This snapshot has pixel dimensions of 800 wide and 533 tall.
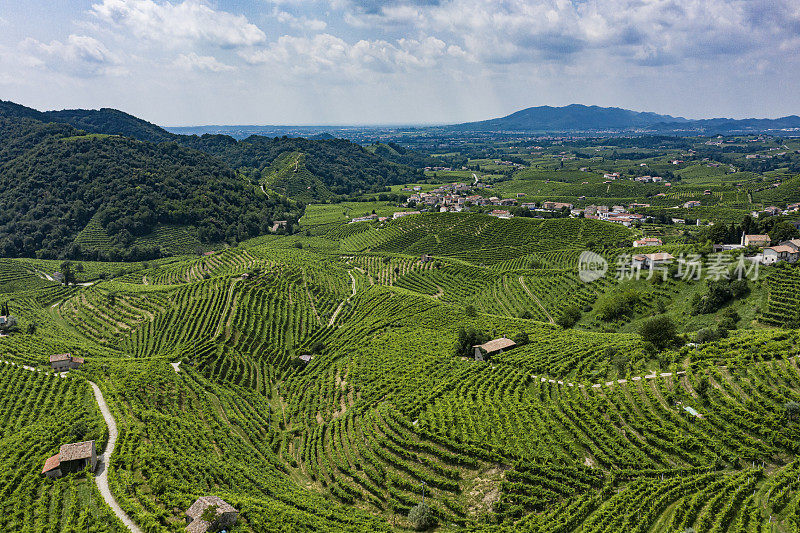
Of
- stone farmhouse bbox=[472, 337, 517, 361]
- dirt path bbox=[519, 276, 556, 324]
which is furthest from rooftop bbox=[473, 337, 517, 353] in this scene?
Result: dirt path bbox=[519, 276, 556, 324]

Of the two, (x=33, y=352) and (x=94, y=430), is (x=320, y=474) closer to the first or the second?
(x=94, y=430)

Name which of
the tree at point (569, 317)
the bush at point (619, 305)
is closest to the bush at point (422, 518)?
the tree at point (569, 317)

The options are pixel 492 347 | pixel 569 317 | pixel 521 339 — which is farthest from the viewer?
pixel 569 317

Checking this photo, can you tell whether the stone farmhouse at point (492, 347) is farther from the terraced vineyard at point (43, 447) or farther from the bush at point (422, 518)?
the terraced vineyard at point (43, 447)

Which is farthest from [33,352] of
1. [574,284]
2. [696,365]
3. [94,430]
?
[574,284]

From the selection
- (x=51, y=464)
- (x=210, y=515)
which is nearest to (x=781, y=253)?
(x=210, y=515)

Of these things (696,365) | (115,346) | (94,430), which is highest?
(696,365)

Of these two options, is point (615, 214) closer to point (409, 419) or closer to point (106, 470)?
point (409, 419)
